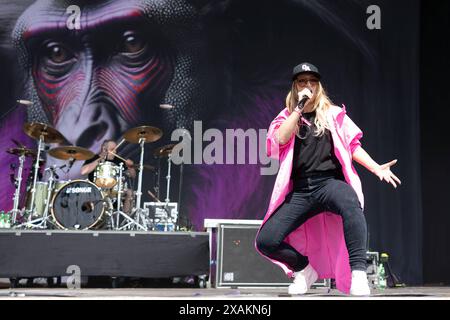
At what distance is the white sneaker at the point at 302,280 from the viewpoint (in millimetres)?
3211

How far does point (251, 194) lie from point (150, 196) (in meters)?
1.40

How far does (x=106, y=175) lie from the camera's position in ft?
22.1

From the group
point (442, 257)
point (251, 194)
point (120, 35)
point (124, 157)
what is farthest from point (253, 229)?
point (120, 35)

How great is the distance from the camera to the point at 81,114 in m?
7.79

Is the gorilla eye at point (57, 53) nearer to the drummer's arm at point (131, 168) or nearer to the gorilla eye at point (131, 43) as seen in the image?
the gorilla eye at point (131, 43)

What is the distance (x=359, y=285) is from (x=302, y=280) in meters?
0.43

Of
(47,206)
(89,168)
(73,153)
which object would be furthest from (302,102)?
(89,168)

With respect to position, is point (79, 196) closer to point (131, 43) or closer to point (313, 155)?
point (131, 43)

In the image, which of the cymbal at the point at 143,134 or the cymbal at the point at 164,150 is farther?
the cymbal at the point at 164,150

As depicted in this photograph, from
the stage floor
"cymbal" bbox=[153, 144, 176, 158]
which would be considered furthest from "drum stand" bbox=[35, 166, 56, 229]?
"cymbal" bbox=[153, 144, 176, 158]

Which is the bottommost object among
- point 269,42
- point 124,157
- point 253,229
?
point 253,229

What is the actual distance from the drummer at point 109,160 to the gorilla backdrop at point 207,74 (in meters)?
0.41

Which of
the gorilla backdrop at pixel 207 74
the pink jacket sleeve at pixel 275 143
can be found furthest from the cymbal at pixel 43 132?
the pink jacket sleeve at pixel 275 143
